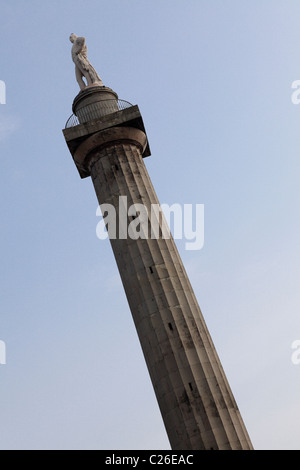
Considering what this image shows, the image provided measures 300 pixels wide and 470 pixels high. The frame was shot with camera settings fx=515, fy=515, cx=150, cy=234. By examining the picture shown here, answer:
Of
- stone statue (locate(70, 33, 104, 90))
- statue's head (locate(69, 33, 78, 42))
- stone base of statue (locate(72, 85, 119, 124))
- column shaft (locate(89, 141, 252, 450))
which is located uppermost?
statue's head (locate(69, 33, 78, 42))

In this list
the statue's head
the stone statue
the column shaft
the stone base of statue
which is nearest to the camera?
the column shaft

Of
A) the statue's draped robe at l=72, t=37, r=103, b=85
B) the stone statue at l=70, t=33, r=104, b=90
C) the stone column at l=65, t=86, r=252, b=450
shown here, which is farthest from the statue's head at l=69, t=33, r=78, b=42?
the stone column at l=65, t=86, r=252, b=450

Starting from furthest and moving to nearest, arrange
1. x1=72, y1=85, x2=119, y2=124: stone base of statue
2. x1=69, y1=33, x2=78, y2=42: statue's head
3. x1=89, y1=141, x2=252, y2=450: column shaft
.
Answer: x1=69, y1=33, x2=78, y2=42: statue's head, x1=72, y1=85, x2=119, y2=124: stone base of statue, x1=89, y1=141, x2=252, y2=450: column shaft

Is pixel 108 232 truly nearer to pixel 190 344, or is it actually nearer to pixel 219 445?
pixel 190 344

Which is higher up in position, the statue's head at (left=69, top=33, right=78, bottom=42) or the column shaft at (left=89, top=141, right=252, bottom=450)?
the statue's head at (left=69, top=33, right=78, bottom=42)

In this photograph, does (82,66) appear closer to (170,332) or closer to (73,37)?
(73,37)

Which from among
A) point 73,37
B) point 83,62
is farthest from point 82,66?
point 73,37

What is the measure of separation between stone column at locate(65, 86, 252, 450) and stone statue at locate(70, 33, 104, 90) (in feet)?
22.6

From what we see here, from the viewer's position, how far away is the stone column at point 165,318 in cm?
2970

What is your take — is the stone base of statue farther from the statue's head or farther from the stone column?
the statue's head

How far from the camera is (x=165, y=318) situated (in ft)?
108

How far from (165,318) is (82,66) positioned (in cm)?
2355

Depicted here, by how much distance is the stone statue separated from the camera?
43.6 m
